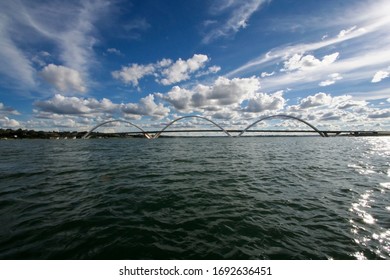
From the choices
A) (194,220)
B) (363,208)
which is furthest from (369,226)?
(194,220)

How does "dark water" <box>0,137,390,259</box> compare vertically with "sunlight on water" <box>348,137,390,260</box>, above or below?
above

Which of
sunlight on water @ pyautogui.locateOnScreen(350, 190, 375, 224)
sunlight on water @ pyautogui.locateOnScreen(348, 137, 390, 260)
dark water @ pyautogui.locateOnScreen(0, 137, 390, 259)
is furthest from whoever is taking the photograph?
sunlight on water @ pyautogui.locateOnScreen(350, 190, 375, 224)

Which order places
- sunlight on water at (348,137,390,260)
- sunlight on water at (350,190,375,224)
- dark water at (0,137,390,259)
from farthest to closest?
1. sunlight on water at (350,190,375,224)
2. sunlight on water at (348,137,390,260)
3. dark water at (0,137,390,259)

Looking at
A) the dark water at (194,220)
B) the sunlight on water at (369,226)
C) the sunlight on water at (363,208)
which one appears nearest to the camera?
→ the dark water at (194,220)

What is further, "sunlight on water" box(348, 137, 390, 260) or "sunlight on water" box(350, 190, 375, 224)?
"sunlight on water" box(350, 190, 375, 224)

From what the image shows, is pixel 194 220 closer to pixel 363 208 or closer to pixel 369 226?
pixel 369 226

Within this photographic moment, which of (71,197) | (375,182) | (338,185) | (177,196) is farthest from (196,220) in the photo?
(375,182)

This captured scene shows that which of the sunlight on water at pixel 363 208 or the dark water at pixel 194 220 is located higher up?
the dark water at pixel 194 220

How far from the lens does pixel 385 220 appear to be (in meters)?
8.14

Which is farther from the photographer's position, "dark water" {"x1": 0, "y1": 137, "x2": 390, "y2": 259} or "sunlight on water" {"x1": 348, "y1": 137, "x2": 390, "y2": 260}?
"sunlight on water" {"x1": 348, "y1": 137, "x2": 390, "y2": 260}

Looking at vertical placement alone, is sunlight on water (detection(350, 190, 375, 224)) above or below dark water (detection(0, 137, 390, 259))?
below
